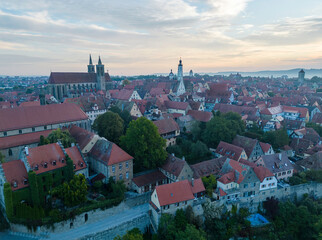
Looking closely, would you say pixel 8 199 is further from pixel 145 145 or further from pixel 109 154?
pixel 145 145

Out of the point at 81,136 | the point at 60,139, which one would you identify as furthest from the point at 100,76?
the point at 60,139

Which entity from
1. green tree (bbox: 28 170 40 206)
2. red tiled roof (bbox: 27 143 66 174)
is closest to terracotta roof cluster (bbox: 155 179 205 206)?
red tiled roof (bbox: 27 143 66 174)

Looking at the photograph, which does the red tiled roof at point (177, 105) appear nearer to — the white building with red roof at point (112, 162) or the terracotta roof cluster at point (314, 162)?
the terracotta roof cluster at point (314, 162)

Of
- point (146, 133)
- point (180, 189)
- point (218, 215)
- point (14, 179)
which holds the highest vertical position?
point (146, 133)

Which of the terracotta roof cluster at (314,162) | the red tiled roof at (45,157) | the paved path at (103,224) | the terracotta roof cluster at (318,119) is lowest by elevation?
the paved path at (103,224)

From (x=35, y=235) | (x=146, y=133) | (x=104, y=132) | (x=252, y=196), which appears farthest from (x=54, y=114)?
(x=252, y=196)

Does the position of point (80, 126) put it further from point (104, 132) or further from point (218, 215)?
point (218, 215)

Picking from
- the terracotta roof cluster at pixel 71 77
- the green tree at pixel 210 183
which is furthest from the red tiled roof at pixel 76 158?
the terracotta roof cluster at pixel 71 77

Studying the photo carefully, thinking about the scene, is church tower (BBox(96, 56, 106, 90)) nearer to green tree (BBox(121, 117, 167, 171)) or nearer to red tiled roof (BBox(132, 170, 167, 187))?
green tree (BBox(121, 117, 167, 171))
